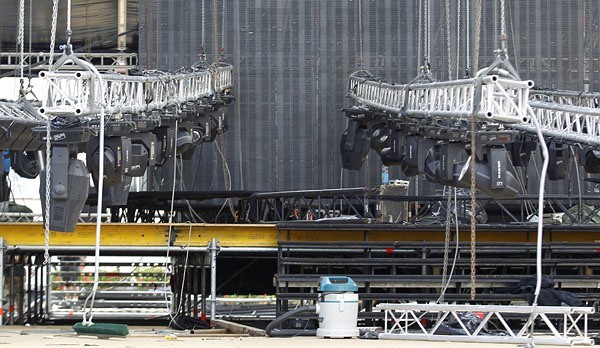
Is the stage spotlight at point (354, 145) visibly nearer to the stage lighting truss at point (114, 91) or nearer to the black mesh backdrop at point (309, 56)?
the black mesh backdrop at point (309, 56)

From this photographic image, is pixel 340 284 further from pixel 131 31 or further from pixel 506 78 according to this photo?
pixel 131 31

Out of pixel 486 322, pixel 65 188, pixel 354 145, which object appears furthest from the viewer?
pixel 354 145

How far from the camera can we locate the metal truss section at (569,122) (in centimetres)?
3117

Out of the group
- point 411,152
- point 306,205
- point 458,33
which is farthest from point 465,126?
point 458,33

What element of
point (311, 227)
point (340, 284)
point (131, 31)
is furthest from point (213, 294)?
point (131, 31)

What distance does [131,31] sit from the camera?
48.7 m

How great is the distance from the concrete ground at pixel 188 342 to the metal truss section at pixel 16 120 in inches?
188

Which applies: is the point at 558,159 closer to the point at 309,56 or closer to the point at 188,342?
the point at 309,56

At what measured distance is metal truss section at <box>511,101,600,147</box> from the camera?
102ft

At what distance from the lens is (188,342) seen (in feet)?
86.9

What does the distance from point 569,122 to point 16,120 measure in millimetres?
11393

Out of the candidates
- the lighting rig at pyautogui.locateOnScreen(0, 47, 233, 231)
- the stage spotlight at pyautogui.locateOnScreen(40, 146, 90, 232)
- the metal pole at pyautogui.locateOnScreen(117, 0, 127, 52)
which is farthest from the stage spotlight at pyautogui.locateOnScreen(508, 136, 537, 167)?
the metal pole at pyautogui.locateOnScreen(117, 0, 127, 52)

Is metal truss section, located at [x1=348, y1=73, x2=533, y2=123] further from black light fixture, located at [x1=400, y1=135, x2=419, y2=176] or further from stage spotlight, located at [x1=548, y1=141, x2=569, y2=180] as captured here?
stage spotlight, located at [x1=548, y1=141, x2=569, y2=180]

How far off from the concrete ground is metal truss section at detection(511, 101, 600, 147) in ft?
21.5
